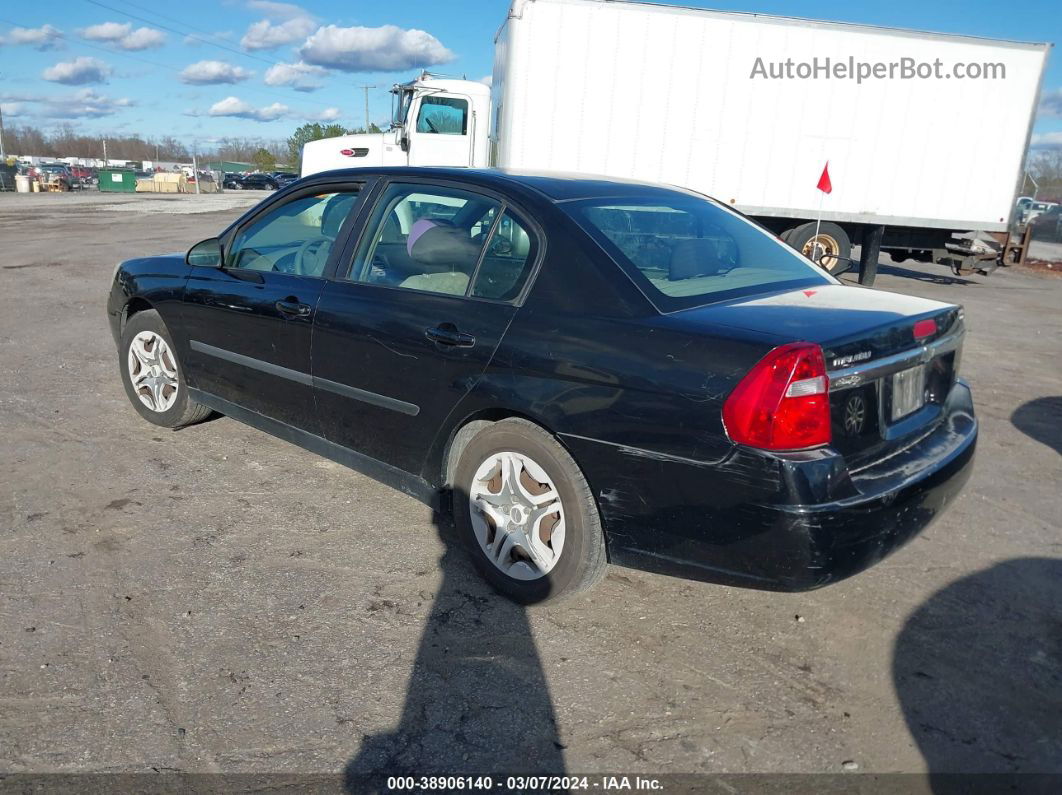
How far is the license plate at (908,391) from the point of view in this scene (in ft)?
9.49

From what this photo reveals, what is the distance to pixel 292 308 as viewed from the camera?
3926 mm

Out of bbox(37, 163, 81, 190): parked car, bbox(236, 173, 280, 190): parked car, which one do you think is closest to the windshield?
bbox(37, 163, 81, 190): parked car

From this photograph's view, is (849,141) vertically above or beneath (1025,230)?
above

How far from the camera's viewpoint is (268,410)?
13.9 ft

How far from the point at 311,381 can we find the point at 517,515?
4.31 ft

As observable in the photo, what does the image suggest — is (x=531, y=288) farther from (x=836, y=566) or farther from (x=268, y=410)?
(x=268, y=410)

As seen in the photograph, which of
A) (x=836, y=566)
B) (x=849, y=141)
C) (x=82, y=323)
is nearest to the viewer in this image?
(x=836, y=566)

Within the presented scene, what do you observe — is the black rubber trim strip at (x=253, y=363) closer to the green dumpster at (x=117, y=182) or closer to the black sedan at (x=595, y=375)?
the black sedan at (x=595, y=375)

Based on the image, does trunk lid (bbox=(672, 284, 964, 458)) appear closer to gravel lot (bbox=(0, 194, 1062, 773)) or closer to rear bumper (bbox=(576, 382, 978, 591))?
rear bumper (bbox=(576, 382, 978, 591))

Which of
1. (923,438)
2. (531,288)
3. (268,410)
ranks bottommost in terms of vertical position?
(268,410)

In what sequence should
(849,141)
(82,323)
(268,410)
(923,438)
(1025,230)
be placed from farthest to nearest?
(1025,230)
(849,141)
(82,323)
(268,410)
(923,438)

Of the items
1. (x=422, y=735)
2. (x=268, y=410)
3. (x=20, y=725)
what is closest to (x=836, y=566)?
(x=422, y=735)

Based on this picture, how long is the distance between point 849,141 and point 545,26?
4887 millimetres

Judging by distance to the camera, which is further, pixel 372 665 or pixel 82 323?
pixel 82 323
